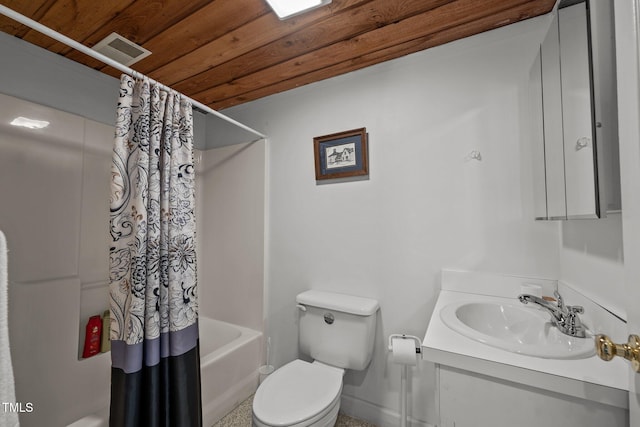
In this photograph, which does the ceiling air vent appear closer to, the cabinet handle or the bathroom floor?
the cabinet handle

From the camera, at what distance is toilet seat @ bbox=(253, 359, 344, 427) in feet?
3.61

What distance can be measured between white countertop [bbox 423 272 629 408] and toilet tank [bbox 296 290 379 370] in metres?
0.62

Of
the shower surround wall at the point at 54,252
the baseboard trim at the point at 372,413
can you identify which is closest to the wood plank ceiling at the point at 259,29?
the shower surround wall at the point at 54,252

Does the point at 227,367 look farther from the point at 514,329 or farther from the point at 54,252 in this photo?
the point at 514,329

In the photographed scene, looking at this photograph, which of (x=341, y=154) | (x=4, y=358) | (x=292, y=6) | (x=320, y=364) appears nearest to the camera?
(x=4, y=358)

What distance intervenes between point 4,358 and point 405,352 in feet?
3.75

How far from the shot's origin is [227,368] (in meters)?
1.70

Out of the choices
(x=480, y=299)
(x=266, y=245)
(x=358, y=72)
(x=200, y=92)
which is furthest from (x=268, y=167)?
(x=480, y=299)

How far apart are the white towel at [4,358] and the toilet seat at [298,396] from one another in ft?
2.71

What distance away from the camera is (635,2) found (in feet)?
1.65

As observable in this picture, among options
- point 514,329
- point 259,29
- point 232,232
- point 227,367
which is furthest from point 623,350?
point 232,232

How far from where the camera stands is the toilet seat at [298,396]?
1.10 metres

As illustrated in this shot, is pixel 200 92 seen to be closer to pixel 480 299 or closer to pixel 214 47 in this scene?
pixel 214 47

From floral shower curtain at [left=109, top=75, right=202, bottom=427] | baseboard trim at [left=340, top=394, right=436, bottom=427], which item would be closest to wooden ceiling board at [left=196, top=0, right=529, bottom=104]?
floral shower curtain at [left=109, top=75, right=202, bottom=427]
